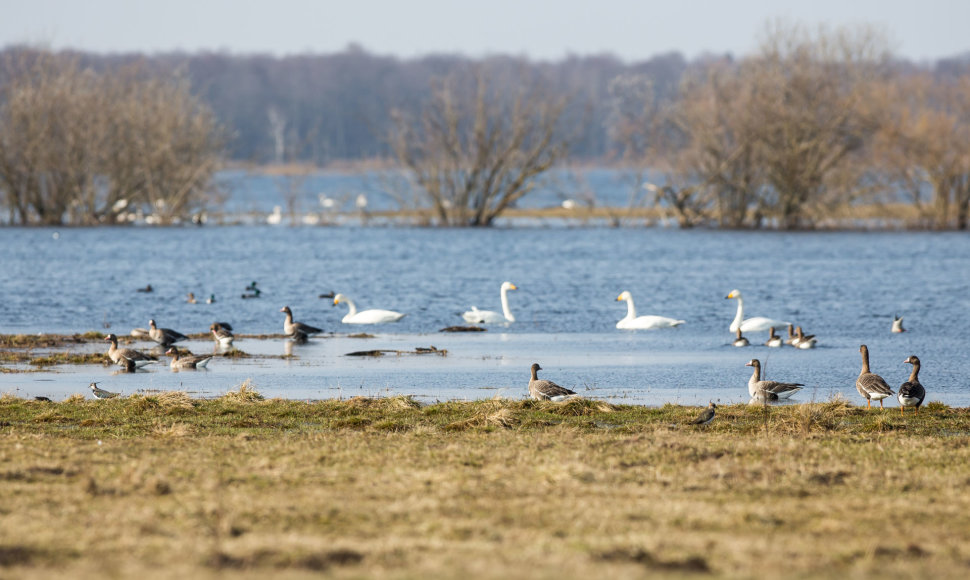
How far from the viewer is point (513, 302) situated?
3025 cm

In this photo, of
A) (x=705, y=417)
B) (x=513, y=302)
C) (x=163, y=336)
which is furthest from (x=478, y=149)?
(x=705, y=417)

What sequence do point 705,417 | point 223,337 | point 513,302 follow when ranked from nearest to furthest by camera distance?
1. point 705,417
2. point 223,337
3. point 513,302

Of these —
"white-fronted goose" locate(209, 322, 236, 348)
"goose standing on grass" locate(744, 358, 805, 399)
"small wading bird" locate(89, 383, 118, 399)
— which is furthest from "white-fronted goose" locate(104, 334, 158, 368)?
"goose standing on grass" locate(744, 358, 805, 399)

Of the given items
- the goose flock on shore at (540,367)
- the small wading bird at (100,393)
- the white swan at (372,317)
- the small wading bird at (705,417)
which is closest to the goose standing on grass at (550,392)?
the goose flock on shore at (540,367)

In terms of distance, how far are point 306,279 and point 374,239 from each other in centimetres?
1940

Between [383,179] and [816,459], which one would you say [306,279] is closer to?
[383,179]

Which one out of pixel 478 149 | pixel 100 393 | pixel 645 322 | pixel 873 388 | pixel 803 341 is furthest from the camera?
pixel 478 149

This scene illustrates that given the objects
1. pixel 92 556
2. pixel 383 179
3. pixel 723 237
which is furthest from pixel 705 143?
pixel 92 556

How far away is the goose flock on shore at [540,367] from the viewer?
13453mm

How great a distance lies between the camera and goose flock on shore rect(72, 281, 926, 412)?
44.1 feet

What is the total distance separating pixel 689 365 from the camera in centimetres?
1847

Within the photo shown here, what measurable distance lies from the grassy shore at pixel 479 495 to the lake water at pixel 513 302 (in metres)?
2.98

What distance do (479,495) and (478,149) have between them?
5353cm

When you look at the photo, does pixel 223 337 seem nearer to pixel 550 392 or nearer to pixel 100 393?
pixel 100 393
